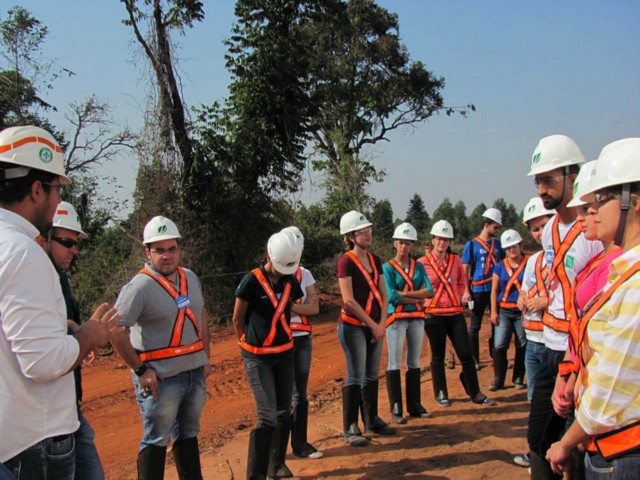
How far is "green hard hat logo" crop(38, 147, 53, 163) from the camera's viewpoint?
2.43m

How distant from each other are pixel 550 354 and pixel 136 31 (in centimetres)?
1352

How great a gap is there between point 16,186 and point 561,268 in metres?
3.43

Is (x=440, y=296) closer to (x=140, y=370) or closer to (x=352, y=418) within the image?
(x=352, y=418)

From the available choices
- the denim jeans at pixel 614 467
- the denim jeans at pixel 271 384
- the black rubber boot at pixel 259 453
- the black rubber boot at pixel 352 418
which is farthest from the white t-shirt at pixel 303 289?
the denim jeans at pixel 614 467

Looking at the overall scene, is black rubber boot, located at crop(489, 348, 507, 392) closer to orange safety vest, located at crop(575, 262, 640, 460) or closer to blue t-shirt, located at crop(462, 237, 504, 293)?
blue t-shirt, located at crop(462, 237, 504, 293)

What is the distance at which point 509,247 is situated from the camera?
7.67m

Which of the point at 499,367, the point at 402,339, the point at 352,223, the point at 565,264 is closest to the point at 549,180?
the point at 565,264

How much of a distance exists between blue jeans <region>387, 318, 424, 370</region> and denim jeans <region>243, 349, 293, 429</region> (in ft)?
6.60

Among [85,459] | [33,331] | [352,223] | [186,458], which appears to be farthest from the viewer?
[352,223]

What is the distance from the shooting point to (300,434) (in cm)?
558

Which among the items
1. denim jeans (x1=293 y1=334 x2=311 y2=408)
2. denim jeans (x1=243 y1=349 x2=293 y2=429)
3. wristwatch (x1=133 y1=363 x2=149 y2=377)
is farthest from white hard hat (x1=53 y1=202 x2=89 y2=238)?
denim jeans (x1=293 y1=334 x2=311 y2=408)

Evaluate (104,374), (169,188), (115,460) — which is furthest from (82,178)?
(115,460)

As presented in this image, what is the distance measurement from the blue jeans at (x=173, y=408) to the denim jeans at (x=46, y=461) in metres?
1.33

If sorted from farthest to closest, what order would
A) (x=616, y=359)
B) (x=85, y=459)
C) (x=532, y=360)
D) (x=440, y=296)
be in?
(x=440, y=296) < (x=532, y=360) < (x=85, y=459) < (x=616, y=359)
